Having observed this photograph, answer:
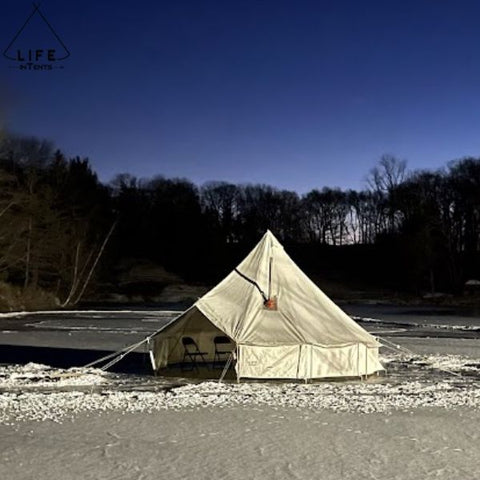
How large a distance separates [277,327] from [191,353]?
3.61m

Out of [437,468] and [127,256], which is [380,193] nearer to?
[127,256]

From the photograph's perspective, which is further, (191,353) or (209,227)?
(209,227)

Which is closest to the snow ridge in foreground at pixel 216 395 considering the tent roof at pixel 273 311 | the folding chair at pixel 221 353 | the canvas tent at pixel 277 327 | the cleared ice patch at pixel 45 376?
the cleared ice patch at pixel 45 376

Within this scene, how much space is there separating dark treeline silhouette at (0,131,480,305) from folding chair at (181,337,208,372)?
38189 mm

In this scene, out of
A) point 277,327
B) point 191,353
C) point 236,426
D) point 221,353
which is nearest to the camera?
point 236,426

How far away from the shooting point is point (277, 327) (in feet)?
58.3

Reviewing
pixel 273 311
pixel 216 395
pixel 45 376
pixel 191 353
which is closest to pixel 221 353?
pixel 191 353

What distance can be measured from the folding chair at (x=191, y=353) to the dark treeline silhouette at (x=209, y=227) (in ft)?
125

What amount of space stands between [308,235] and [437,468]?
12037 cm

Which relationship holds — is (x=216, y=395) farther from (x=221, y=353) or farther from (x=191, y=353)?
(x=221, y=353)

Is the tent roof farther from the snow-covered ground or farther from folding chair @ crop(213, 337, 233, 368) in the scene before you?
folding chair @ crop(213, 337, 233, 368)

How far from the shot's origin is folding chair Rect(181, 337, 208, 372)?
19766mm

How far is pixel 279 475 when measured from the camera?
29.9 feet

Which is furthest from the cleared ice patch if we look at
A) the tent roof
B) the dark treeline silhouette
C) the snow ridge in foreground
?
the dark treeline silhouette
